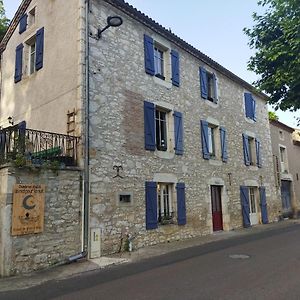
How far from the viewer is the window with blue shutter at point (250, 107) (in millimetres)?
16047

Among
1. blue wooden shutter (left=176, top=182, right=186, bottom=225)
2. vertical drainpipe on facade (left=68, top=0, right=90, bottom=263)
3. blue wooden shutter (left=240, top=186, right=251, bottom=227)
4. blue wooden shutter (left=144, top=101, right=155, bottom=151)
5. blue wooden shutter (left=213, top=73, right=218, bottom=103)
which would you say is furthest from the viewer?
blue wooden shutter (left=240, top=186, right=251, bottom=227)

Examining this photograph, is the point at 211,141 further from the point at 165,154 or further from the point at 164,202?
the point at 164,202

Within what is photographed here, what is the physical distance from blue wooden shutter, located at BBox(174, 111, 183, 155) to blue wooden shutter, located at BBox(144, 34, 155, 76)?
1751 mm

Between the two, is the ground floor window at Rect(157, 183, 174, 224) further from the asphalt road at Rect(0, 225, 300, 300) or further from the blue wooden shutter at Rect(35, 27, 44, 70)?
the blue wooden shutter at Rect(35, 27, 44, 70)

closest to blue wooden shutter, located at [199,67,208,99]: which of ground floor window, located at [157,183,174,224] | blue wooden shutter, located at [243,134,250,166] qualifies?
blue wooden shutter, located at [243,134,250,166]

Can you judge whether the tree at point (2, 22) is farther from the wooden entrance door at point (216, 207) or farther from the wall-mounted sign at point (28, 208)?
the wooden entrance door at point (216, 207)

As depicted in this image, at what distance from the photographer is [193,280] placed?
560 cm

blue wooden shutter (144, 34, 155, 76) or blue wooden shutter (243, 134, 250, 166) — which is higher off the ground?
blue wooden shutter (144, 34, 155, 76)

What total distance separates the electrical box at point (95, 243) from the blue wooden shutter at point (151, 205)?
6.02 ft

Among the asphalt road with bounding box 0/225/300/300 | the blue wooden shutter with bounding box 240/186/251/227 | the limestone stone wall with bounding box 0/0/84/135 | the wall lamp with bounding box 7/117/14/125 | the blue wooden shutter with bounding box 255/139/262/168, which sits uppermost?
the limestone stone wall with bounding box 0/0/84/135

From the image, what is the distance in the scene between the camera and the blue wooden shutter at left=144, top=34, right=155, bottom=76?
34.6 feet

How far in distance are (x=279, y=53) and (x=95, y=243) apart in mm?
6607

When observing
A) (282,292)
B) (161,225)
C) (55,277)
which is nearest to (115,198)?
(161,225)

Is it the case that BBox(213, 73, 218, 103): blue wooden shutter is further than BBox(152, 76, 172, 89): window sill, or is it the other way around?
BBox(213, 73, 218, 103): blue wooden shutter
